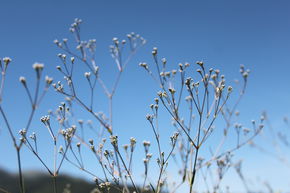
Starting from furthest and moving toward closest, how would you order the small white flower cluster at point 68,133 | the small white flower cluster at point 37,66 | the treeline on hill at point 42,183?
1. the treeline on hill at point 42,183
2. the small white flower cluster at point 68,133
3. the small white flower cluster at point 37,66

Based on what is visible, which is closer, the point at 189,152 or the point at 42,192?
the point at 189,152

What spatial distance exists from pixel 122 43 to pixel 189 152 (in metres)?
2.39

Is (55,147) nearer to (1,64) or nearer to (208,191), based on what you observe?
(1,64)

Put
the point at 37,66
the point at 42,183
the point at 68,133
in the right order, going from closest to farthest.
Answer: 1. the point at 37,66
2. the point at 68,133
3. the point at 42,183

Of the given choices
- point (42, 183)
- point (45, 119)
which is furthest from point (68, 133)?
point (42, 183)

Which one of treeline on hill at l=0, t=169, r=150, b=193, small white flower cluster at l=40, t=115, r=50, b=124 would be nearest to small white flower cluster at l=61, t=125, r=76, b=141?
small white flower cluster at l=40, t=115, r=50, b=124

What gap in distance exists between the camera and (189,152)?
16.7ft

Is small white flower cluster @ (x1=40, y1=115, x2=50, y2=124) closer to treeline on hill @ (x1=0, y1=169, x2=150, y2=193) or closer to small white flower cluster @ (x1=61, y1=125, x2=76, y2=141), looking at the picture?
small white flower cluster @ (x1=61, y1=125, x2=76, y2=141)

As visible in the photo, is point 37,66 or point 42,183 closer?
point 37,66

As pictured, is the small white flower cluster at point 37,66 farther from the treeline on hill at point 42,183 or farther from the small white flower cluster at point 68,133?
the treeline on hill at point 42,183

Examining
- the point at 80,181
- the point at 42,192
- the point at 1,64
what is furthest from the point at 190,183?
the point at 42,192

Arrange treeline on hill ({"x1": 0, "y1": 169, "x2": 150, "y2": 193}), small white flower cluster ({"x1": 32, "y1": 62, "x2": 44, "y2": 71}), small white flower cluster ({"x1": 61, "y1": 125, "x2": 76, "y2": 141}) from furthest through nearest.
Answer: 1. treeline on hill ({"x1": 0, "y1": 169, "x2": 150, "y2": 193})
2. small white flower cluster ({"x1": 61, "y1": 125, "x2": 76, "y2": 141})
3. small white flower cluster ({"x1": 32, "y1": 62, "x2": 44, "y2": 71})

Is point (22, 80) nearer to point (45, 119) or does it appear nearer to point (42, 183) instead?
point (45, 119)

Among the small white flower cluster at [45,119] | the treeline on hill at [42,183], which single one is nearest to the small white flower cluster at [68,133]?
the small white flower cluster at [45,119]
